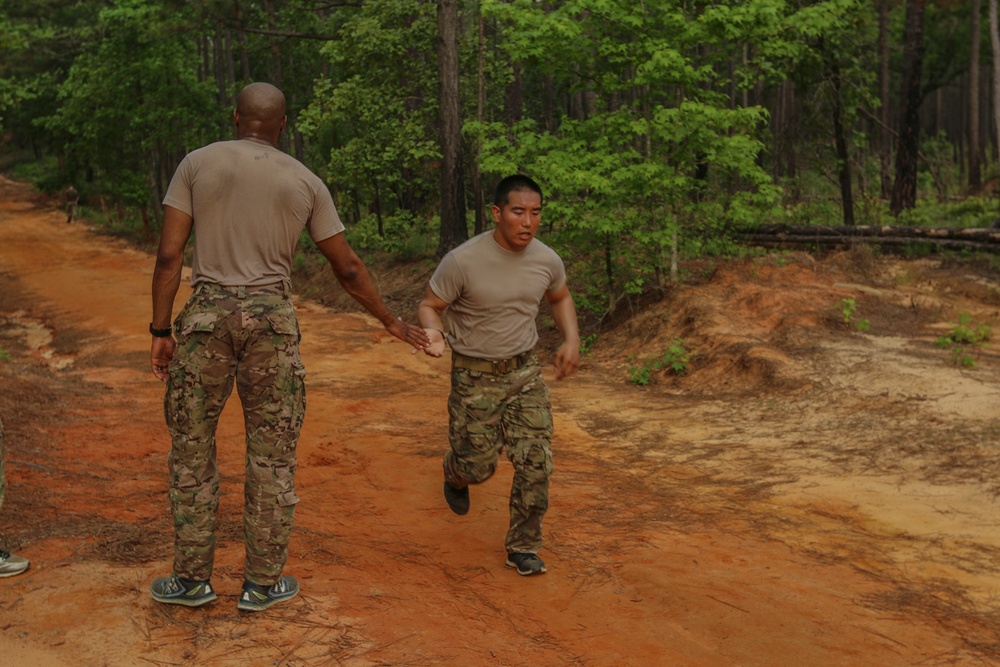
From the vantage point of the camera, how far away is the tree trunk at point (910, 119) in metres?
20.7

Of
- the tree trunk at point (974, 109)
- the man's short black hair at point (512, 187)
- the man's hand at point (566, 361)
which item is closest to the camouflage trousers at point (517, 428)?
the man's hand at point (566, 361)

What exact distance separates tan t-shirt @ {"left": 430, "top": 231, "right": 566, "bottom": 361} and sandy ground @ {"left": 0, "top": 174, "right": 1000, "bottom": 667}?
131 centimetres

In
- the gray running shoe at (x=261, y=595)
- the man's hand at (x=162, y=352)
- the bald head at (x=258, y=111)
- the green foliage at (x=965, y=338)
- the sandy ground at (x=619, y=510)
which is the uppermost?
the bald head at (x=258, y=111)

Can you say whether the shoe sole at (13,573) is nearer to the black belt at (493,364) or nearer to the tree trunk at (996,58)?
the black belt at (493,364)

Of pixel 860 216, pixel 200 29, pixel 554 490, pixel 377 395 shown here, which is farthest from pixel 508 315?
pixel 200 29

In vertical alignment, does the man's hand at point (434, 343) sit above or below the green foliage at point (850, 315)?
above

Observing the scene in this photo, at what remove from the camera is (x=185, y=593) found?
14.8 ft

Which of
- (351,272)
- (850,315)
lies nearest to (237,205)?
(351,272)

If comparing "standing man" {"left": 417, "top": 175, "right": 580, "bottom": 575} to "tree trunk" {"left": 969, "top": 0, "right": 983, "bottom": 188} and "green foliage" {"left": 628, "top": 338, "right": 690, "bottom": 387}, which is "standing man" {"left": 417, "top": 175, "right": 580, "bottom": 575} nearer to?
"green foliage" {"left": 628, "top": 338, "right": 690, "bottom": 387}

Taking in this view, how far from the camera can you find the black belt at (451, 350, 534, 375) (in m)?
5.47

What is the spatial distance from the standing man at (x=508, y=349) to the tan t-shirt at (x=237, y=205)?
1.24 metres

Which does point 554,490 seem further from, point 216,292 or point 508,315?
point 216,292

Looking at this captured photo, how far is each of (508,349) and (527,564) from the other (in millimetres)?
1221

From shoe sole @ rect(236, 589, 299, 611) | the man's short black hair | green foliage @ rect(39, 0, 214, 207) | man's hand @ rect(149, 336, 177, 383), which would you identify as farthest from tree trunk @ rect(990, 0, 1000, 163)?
green foliage @ rect(39, 0, 214, 207)
